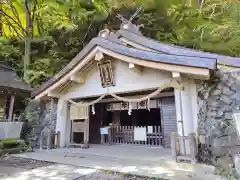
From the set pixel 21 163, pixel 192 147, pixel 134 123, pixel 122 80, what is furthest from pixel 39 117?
pixel 192 147

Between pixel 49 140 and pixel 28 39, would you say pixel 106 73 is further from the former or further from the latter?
pixel 28 39

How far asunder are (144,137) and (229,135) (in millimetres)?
4048

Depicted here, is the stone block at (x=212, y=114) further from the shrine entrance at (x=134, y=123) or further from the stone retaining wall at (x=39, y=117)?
the stone retaining wall at (x=39, y=117)

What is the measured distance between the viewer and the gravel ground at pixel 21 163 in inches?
233

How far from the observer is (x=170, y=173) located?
4859 millimetres

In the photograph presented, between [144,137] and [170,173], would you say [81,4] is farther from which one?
[170,173]

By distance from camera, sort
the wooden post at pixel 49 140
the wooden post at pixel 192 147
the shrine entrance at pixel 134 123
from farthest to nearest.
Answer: the wooden post at pixel 49 140 < the shrine entrance at pixel 134 123 < the wooden post at pixel 192 147

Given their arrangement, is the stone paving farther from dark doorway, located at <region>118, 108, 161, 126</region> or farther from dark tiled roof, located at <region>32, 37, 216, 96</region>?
dark doorway, located at <region>118, 108, 161, 126</region>

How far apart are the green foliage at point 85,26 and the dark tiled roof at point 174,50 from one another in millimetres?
4367

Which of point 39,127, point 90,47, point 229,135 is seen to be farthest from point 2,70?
point 229,135

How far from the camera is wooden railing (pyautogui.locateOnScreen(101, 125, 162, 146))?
8594 millimetres

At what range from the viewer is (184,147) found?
5887 millimetres

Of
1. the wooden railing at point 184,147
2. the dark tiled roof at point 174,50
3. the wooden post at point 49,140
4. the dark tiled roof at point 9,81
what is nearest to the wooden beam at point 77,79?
the wooden post at point 49,140

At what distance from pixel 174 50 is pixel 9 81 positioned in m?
9.37
